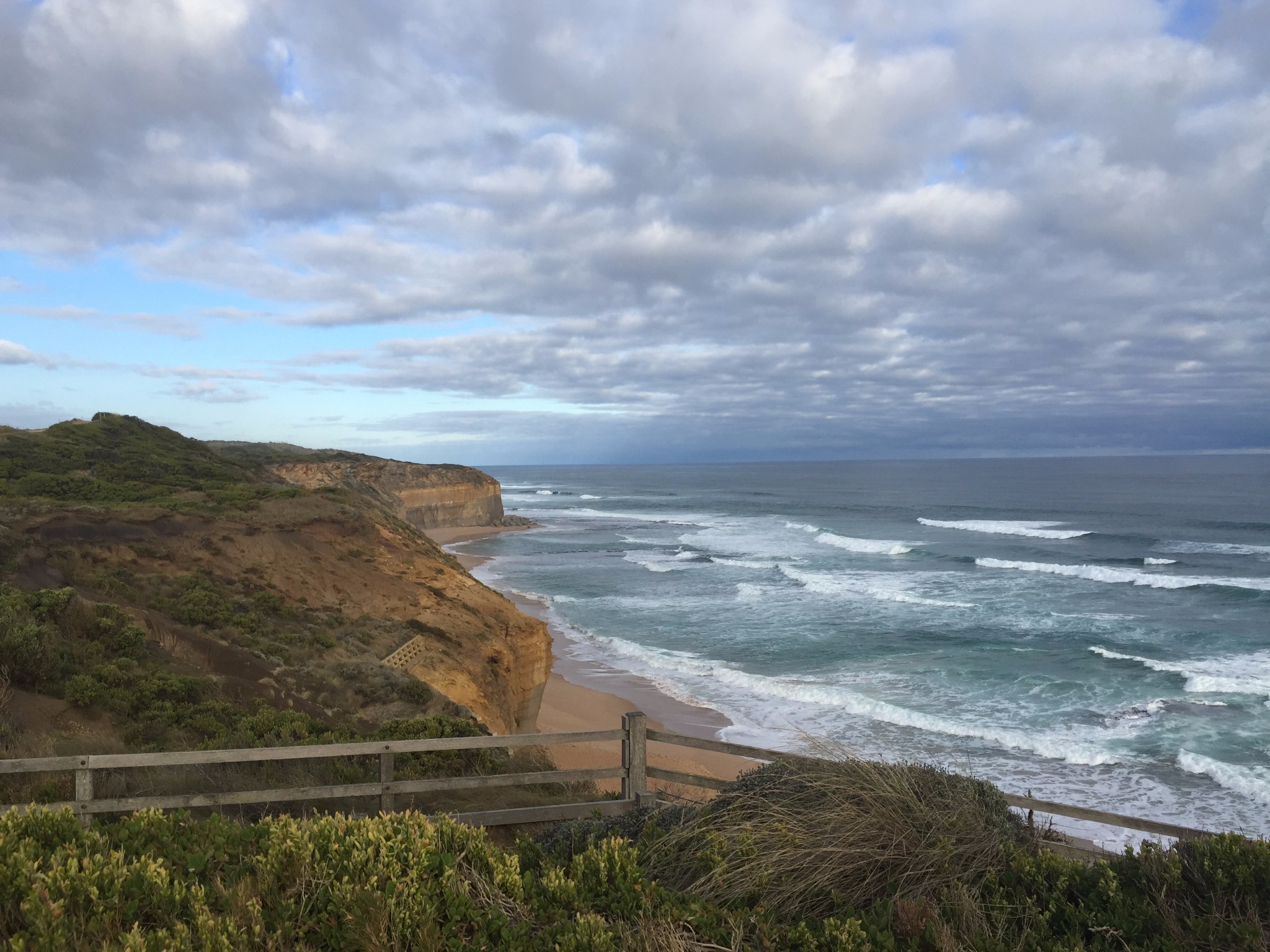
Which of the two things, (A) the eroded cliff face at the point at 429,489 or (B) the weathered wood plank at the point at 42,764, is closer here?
(B) the weathered wood plank at the point at 42,764

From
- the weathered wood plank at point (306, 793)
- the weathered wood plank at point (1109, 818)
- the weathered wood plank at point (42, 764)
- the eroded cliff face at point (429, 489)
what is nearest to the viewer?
the weathered wood plank at point (1109, 818)

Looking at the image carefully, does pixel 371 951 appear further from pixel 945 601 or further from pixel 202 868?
pixel 945 601

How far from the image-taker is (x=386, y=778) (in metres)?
6.38

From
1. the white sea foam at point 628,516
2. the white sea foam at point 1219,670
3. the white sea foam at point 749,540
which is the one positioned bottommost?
the white sea foam at point 1219,670

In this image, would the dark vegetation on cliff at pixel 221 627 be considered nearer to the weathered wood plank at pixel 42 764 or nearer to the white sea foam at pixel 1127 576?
the weathered wood plank at pixel 42 764

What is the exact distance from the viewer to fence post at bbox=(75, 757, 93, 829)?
5449mm

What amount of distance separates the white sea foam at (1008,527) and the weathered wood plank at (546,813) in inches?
2313

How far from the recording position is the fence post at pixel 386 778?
20.6 feet

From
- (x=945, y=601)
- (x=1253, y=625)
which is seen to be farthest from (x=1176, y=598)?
(x=945, y=601)

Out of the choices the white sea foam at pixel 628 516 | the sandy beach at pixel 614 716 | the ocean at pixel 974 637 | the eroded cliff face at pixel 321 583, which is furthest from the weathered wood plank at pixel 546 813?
the white sea foam at pixel 628 516

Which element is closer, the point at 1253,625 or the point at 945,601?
the point at 1253,625

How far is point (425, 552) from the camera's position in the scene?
2050 cm

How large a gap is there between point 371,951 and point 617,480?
18054 cm

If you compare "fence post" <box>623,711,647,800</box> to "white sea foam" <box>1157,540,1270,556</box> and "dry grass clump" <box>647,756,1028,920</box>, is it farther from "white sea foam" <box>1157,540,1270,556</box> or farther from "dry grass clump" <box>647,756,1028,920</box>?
"white sea foam" <box>1157,540,1270,556</box>
